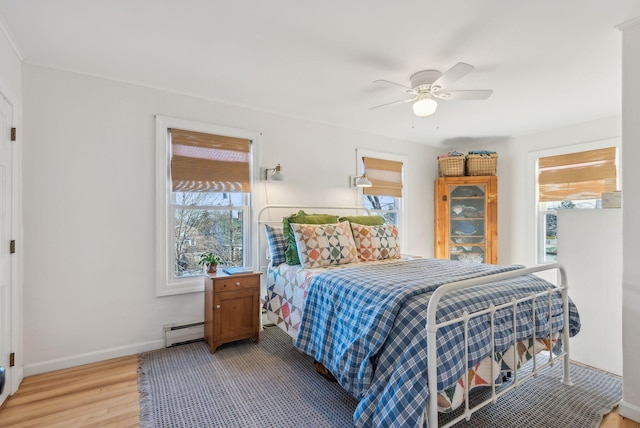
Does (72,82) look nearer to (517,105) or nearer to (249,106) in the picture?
(249,106)

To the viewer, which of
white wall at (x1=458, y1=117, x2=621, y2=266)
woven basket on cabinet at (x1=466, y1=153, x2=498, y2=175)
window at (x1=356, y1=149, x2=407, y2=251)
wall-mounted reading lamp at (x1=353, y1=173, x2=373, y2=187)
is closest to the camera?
wall-mounted reading lamp at (x1=353, y1=173, x2=373, y2=187)

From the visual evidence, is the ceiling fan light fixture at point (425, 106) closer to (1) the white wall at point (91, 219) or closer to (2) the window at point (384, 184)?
(2) the window at point (384, 184)

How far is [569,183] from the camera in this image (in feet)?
12.9

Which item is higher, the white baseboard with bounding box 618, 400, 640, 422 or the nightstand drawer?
the nightstand drawer

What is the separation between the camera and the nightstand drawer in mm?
2719

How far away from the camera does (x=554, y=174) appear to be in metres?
4.06

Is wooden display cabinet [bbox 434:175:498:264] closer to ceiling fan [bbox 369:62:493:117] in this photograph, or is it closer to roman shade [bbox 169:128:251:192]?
ceiling fan [bbox 369:62:493:117]

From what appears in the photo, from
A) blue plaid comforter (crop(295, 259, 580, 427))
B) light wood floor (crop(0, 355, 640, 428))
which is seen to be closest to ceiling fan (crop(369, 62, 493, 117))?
blue plaid comforter (crop(295, 259, 580, 427))

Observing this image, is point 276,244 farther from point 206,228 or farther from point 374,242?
point 374,242

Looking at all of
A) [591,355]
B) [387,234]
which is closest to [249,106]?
[387,234]

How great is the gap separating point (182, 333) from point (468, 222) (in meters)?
4.02

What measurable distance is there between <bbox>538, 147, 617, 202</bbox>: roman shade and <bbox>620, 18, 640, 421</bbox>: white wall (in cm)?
222

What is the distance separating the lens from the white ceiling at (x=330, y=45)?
1.80 meters

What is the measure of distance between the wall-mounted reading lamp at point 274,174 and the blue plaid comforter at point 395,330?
1.30m
